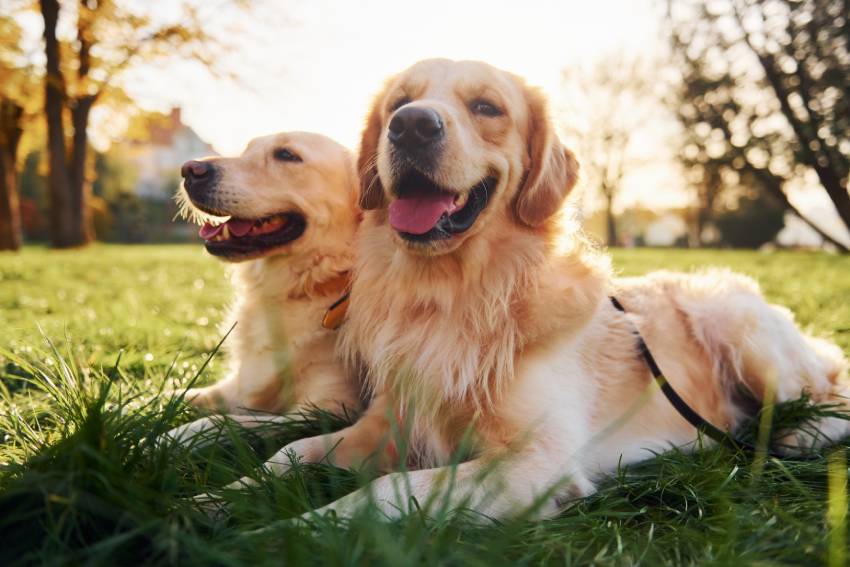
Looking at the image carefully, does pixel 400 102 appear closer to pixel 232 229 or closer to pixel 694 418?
pixel 232 229

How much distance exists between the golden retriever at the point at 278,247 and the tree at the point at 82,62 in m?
14.6

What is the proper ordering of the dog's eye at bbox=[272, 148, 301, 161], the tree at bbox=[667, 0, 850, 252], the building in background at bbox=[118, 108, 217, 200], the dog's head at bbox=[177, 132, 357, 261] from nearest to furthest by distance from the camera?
the dog's head at bbox=[177, 132, 357, 261] < the dog's eye at bbox=[272, 148, 301, 161] < the tree at bbox=[667, 0, 850, 252] < the building in background at bbox=[118, 108, 217, 200]

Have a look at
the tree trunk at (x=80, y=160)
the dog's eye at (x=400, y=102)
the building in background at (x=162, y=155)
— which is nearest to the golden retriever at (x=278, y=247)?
the dog's eye at (x=400, y=102)

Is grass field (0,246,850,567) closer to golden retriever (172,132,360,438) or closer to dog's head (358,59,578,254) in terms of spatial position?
golden retriever (172,132,360,438)

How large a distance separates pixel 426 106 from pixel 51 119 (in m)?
16.4

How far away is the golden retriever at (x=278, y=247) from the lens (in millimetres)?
2809

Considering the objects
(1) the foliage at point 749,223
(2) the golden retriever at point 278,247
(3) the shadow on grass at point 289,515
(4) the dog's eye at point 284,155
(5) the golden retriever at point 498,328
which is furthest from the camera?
(1) the foliage at point 749,223

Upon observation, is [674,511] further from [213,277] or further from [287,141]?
[213,277]

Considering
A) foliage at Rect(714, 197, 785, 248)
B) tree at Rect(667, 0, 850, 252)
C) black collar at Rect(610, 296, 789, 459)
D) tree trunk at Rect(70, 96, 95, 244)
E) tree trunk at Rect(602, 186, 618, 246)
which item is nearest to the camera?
black collar at Rect(610, 296, 789, 459)

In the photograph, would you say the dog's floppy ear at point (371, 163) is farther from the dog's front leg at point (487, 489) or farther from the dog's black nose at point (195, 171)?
the dog's front leg at point (487, 489)

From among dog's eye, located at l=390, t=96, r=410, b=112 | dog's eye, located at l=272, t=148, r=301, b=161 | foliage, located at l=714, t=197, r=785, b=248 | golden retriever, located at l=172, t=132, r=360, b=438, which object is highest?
dog's eye, located at l=390, t=96, r=410, b=112

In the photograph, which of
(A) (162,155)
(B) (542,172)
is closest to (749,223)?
(B) (542,172)

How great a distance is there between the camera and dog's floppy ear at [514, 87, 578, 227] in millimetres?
2451

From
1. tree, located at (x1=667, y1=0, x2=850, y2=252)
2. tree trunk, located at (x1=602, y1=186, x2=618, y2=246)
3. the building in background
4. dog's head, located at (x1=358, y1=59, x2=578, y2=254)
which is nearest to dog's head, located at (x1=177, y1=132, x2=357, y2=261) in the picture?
dog's head, located at (x1=358, y1=59, x2=578, y2=254)
